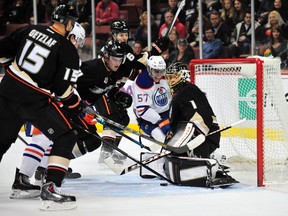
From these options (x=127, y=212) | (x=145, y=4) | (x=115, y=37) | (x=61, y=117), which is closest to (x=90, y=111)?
(x=61, y=117)

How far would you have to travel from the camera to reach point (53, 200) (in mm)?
4586

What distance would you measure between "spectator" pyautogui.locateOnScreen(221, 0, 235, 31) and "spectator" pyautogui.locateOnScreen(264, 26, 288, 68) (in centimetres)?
52

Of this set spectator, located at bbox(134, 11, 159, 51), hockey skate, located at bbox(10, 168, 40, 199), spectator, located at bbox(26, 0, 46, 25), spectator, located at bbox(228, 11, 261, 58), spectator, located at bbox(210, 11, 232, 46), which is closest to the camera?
hockey skate, located at bbox(10, 168, 40, 199)

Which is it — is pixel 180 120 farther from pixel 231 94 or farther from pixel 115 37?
pixel 115 37

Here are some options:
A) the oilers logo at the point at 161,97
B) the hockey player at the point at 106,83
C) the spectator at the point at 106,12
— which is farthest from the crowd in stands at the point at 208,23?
the hockey player at the point at 106,83

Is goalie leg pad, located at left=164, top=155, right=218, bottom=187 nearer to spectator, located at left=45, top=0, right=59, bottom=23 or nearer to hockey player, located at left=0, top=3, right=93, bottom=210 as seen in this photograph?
hockey player, located at left=0, top=3, right=93, bottom=210

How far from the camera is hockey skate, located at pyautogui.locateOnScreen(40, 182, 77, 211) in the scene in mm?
4578

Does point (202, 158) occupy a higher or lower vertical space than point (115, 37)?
lower

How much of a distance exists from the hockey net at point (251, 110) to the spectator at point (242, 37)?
1.56m

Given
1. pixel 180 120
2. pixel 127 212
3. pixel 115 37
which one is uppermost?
pixel 115 37

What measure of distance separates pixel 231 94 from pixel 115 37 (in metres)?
1.11

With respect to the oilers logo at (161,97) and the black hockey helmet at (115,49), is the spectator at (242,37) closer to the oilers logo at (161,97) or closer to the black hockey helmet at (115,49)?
the oilers logo at (161,97)

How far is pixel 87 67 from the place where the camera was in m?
Result: 6.03

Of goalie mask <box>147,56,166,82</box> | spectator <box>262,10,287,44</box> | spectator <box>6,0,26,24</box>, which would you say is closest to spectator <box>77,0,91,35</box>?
spectator <box>6,0,26,24</box>
